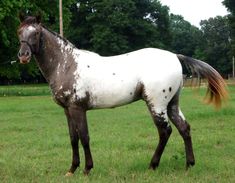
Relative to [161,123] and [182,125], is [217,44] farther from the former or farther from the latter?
[161,123]

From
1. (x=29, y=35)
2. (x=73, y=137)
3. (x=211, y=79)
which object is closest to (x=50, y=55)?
(x=29, y=35)

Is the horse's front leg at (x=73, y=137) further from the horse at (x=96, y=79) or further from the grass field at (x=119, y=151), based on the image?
the grass field at (x=119, y=151)

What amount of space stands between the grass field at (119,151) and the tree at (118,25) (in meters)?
50.7

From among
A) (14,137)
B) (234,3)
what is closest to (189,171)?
(14,137)

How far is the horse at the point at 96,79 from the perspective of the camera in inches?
282

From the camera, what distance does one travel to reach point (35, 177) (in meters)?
7.12

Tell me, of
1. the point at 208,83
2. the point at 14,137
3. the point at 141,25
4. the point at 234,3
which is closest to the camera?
the point at 208,83

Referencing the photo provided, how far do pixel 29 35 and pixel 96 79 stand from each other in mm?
1192

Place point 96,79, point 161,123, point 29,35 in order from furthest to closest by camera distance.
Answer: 1. point 161,123
2. point 96,79
3. point 29,35

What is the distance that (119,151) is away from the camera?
30.4ft

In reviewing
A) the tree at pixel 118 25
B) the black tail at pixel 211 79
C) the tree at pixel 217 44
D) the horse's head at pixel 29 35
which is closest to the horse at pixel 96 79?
the horse's head at pixel 29 35

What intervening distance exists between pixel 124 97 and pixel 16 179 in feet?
6.62

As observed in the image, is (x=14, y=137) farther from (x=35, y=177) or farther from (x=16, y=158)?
(x=35, y=177)

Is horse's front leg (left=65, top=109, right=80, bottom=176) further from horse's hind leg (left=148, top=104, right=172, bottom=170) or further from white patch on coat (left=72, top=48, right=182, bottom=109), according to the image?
horse's hind leg (left=148, top=104, right=172, bottom=170)
